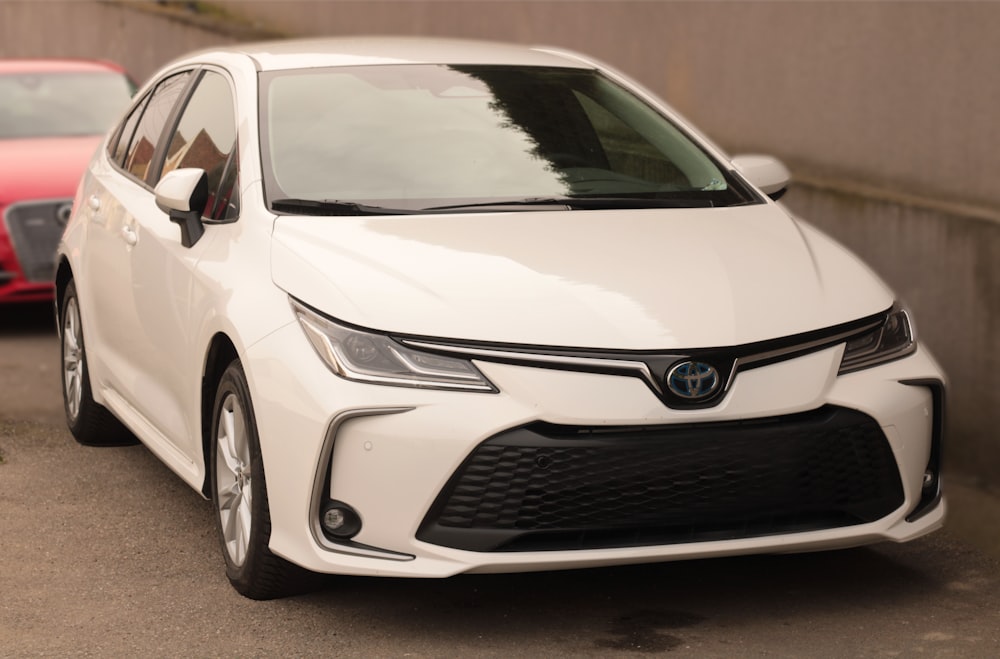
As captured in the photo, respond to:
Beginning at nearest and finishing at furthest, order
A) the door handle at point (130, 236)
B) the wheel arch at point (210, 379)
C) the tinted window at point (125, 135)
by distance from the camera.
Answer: the wheel arch at point (210, 379), the door handle at point (130, 236), the tinted window at point (125, 135)

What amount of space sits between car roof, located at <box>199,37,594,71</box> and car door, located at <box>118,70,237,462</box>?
22 centimetres

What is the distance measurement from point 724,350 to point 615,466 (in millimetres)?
420

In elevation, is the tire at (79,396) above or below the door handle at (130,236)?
below

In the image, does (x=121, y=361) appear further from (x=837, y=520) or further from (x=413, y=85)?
(x=837, y=520)

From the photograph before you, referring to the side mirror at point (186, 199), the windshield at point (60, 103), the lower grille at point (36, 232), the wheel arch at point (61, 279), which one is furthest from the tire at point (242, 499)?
the windshield at point (60, 103)

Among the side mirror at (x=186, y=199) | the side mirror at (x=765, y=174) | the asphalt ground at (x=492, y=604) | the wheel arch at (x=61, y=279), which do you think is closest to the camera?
the asphalt ground at (x=492, y=604)

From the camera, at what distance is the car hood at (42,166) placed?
1004 cm

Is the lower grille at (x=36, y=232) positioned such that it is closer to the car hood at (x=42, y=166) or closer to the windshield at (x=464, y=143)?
the car hood at (x=42, y=166)

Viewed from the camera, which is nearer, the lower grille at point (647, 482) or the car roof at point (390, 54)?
the lower grille at point (647, 482)

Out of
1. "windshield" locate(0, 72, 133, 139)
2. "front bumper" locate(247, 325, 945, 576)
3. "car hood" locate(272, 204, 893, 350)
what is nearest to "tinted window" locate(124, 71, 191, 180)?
"car hood" locate(272, 204, 893, 350)

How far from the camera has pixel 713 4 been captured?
908 centimetres

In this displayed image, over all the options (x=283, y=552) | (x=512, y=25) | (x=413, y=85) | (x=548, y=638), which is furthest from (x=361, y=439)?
(x=512, y=25)

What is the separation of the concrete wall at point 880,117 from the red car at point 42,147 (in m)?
3.18

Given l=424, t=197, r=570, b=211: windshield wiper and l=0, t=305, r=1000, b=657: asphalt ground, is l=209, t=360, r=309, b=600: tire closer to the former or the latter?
l=0, t=305, r=1000, b=657: asphalt ground
